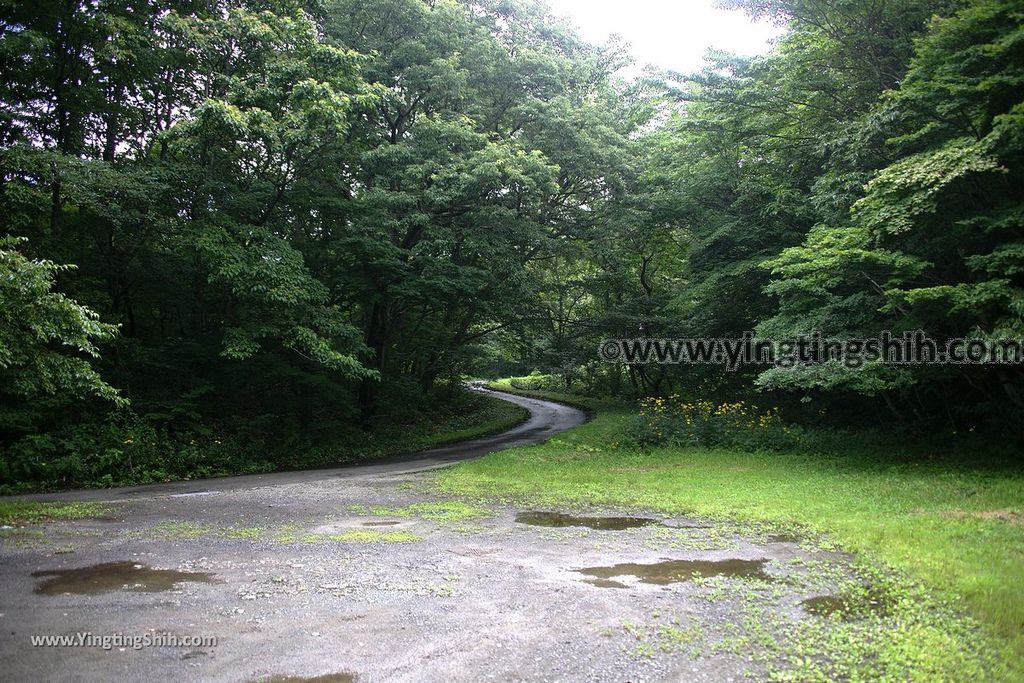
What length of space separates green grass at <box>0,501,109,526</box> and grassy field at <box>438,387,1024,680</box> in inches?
211

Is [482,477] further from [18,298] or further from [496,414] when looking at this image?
[496,414]

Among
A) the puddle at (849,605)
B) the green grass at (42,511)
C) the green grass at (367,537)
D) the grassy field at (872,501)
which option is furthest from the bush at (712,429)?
the green grass at (42,511)

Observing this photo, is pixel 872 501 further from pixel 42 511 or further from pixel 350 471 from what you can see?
pixel 42 511

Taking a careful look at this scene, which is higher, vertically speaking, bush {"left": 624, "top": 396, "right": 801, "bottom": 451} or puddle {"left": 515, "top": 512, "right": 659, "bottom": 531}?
bush {"left": 624, "top": 396, "right": 801, "bottom": 451}

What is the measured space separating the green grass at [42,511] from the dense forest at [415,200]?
1.72m

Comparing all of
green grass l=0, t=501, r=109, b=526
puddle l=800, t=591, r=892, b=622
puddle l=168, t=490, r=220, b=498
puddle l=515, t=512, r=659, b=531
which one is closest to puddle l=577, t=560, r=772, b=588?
puddle l=800, t=591, r=892, b=622

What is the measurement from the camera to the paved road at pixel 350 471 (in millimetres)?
10859

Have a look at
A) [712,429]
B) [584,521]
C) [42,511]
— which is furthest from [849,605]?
[712,429]

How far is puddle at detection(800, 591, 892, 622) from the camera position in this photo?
196 inches

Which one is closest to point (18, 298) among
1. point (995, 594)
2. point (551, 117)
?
point (995, 594)

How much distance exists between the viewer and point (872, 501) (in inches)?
355

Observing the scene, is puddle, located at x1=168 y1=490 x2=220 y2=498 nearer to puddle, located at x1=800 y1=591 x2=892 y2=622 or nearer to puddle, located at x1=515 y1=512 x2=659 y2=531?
puddle, located at x1=515 y1=512 x2=659 y2=531

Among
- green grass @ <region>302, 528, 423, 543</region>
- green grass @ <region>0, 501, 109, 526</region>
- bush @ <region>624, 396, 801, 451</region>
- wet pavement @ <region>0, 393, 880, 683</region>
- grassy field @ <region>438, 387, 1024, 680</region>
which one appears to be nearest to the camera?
wet pavement @ <region>0, 393, 880, 683</region>

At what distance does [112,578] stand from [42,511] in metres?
4.25
